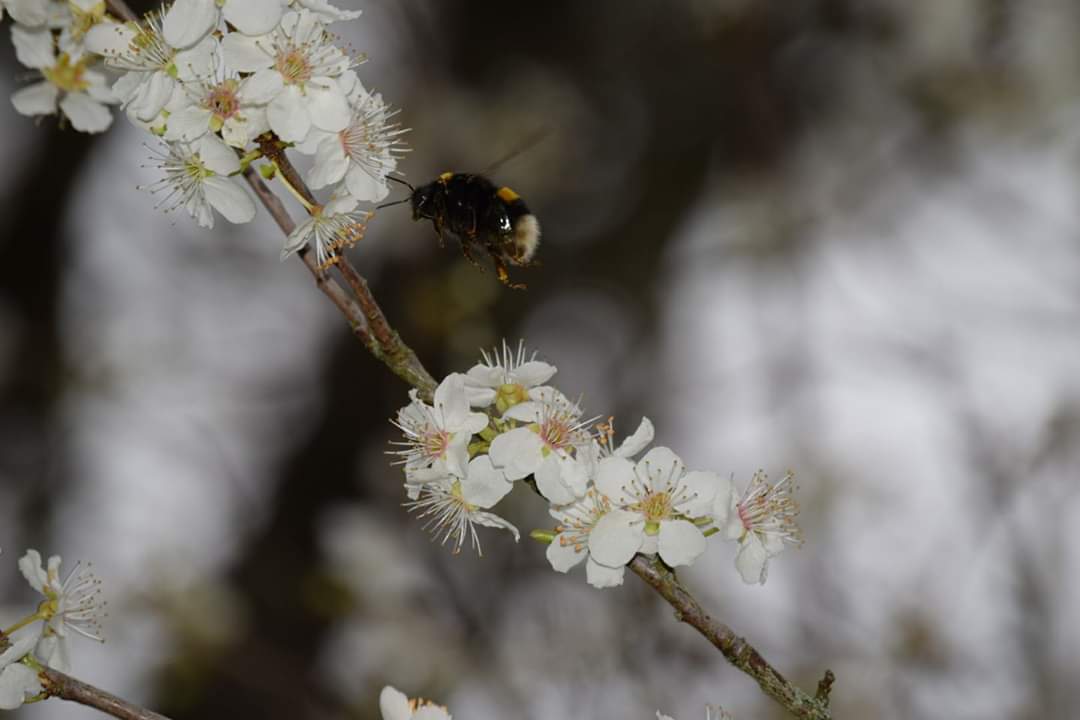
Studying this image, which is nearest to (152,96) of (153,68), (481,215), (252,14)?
(153,68)

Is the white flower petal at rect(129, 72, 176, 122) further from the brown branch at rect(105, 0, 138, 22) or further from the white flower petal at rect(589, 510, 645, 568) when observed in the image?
the white flower petal at rect(589, 510, 645, 568)

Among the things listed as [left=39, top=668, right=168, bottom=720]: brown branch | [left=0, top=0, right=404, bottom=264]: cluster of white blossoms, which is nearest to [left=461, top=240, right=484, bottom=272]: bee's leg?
[left=0, top=0, right=404, bottom=264]: cluster of white blossoms

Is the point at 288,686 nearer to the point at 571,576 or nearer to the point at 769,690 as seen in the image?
the point at 571,576

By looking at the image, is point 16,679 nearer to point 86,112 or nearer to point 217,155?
point 217,155

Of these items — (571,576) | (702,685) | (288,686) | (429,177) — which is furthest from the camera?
(429,177)

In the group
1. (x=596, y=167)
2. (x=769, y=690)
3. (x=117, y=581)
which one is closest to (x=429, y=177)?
(x=596, y=167)

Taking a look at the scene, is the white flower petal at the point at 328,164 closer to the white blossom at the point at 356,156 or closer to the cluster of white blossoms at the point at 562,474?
the white blossom at the point at 356,156
